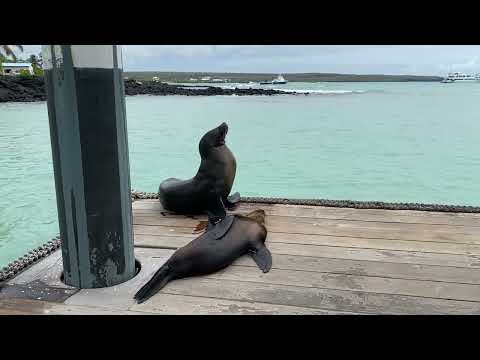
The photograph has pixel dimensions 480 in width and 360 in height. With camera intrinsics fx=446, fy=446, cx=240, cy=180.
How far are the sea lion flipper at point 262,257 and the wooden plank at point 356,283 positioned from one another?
4 cm

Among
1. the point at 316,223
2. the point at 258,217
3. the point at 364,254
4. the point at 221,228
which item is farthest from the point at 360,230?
the point at 221,228

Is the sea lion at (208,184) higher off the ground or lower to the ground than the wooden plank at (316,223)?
higher

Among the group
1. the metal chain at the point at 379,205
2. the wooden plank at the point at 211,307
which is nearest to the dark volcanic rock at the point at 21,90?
the metal chain at the point at 379,205

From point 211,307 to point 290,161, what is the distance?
9.47 metres

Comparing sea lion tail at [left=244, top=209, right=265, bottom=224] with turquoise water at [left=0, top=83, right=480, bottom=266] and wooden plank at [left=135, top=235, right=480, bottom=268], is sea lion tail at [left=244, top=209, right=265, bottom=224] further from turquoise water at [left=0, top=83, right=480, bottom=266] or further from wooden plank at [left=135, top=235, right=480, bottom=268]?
turquoise water at [left=0, top=83, right=480, bottom=266]

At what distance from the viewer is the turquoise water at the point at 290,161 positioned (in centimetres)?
774

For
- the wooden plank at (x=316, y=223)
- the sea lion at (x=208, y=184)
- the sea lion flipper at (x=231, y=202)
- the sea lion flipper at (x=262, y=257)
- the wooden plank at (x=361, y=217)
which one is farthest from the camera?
the sea lion flipper at (x=231, y=202)

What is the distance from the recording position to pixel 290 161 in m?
11.6

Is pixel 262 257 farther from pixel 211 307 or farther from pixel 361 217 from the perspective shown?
pixel 361 217

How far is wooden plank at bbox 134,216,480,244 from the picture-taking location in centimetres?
319

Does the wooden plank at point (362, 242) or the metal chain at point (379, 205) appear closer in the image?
the wooden plank at point (362, 242)

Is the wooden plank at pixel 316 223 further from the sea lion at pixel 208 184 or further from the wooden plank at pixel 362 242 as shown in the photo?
the wooden plank at pixel 362 242
